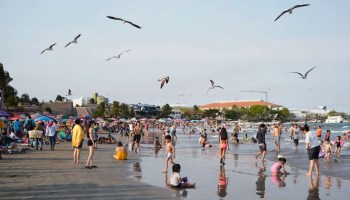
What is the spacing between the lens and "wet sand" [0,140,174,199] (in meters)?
8.44

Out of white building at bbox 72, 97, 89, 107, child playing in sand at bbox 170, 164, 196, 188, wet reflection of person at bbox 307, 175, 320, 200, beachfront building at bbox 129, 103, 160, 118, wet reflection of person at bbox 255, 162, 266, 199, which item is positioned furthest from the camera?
beachfront building at bbox 129, 103, 160, 118

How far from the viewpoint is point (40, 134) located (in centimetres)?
2059

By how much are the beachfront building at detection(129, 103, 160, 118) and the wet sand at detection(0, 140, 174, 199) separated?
14360cm

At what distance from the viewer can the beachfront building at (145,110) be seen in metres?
161

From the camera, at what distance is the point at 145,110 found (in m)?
165

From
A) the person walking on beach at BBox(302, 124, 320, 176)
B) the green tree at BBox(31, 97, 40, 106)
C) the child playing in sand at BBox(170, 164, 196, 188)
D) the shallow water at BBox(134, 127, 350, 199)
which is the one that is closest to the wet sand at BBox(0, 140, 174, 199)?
the child playing in sand at BBox(170, 164, 196, 188)

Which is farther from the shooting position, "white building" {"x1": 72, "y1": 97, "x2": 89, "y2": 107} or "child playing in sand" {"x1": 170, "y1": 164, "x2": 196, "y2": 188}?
"white building" {"x1": 72, "y1": 97, "x2": 89, "y2": 107}

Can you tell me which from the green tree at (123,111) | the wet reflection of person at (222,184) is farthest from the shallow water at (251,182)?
the green tree at (123,111)

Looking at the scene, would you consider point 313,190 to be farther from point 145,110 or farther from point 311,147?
point 145,110

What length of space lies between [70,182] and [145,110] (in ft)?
509

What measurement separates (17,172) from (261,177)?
7.28m

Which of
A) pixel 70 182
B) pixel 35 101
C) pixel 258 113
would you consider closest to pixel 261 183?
pixel 70 182

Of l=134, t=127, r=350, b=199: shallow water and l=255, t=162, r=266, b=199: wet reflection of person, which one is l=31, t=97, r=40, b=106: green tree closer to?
l=134, t=127, r=350, b=199: shallow water

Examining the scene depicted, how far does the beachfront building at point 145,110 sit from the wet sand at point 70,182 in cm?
14360
